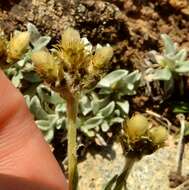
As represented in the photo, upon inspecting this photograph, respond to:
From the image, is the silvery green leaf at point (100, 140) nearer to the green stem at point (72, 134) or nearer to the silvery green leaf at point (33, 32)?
the silvery green leaf at point (33, 32)

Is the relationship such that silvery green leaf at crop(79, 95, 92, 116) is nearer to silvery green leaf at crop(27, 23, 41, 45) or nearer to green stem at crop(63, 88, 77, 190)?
silvery green leaf at crop(27, 23, 41, 45)

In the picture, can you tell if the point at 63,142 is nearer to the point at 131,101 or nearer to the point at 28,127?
the point at 131,101

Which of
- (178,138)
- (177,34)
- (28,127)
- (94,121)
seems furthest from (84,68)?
(177,34)

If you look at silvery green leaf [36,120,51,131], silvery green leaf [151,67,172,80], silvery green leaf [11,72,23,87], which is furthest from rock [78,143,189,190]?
silvery green leaf [11,72,23,87]

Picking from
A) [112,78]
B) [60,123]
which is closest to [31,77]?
[60,123]

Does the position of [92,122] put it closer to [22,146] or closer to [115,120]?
[115,120]

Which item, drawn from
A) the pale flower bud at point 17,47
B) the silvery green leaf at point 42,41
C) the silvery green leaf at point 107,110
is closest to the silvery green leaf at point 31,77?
the silvery green leaf at point 42,41
